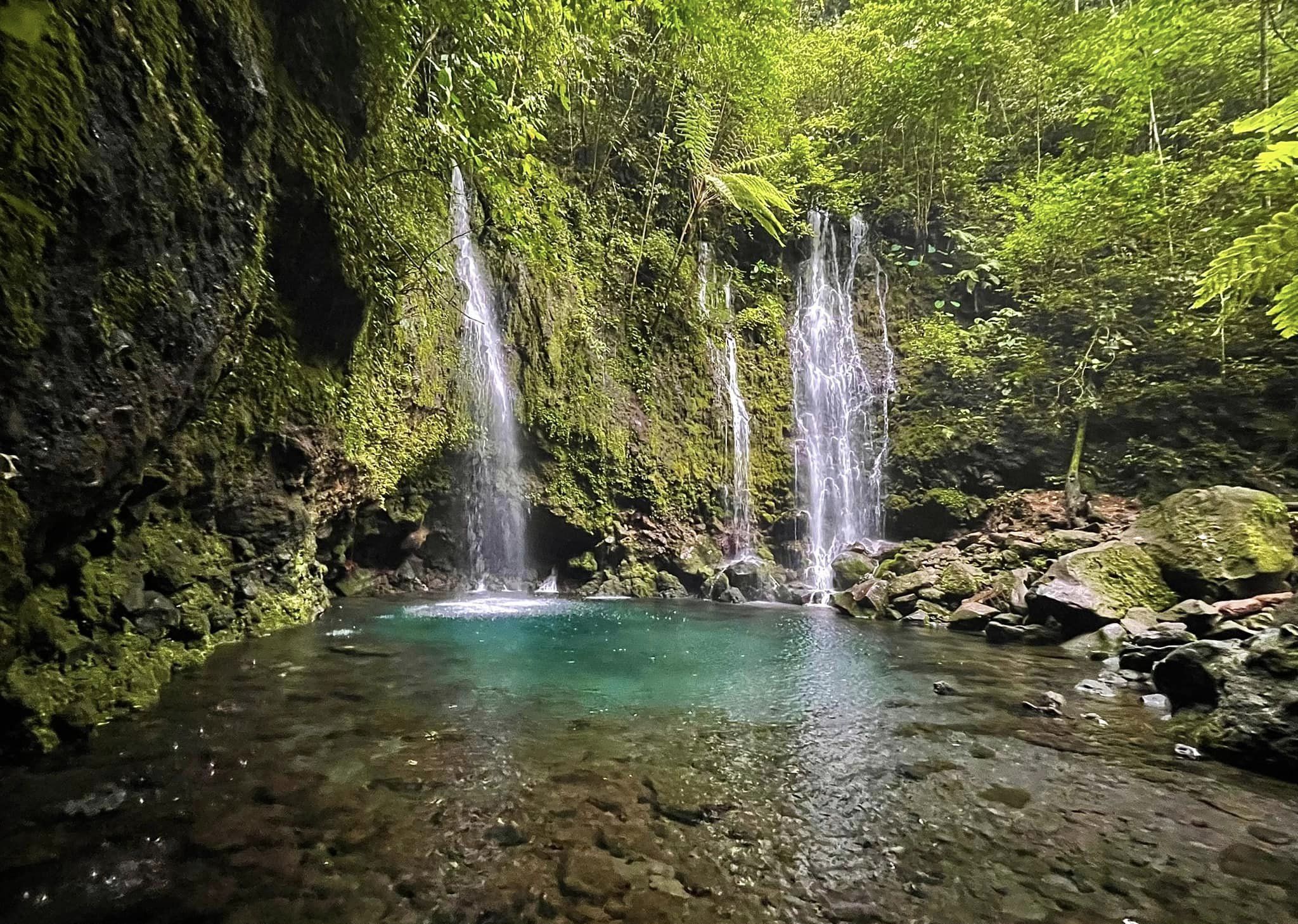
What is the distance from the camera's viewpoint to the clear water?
7.48 ft

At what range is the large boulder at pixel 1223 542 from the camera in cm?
751

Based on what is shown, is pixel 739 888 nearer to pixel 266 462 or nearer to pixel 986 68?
pixel 266 462

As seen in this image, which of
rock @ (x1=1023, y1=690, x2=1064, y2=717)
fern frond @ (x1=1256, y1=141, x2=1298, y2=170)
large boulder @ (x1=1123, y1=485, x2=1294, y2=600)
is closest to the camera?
fern frond @ (x1=1256, y1=141, x2=1298, y2=170)

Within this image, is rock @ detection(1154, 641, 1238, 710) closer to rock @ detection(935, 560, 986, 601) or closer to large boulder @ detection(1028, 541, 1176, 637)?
large boulder @ detection(1028, 541, 1176, 637)

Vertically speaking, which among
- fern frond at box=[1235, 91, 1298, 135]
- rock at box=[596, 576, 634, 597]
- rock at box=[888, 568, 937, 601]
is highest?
fern frond at box=[1235, 91, 1298, 135]

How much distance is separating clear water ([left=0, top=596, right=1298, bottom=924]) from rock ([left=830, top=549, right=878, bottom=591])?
23.7 feet

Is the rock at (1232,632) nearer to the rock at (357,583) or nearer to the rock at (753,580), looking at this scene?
the rock at (753,580)

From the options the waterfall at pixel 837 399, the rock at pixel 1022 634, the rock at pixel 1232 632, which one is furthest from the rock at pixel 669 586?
the rock at pixel 1232 632

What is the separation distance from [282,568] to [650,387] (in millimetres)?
8650

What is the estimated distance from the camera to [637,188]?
1535cm

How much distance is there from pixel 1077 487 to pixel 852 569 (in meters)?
4.73

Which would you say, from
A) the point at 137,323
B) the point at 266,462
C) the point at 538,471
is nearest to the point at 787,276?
the point at 538,471

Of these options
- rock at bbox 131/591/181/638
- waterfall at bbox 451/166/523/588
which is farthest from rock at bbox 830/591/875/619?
rock at bbox 131/591/181/638

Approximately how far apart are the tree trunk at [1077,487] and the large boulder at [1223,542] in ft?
10.9
